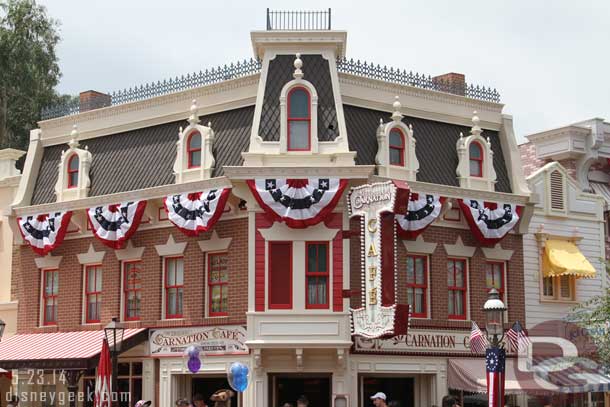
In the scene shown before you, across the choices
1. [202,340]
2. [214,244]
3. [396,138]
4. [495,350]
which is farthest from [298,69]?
[495,350]

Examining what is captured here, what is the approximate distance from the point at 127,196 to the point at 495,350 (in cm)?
1265

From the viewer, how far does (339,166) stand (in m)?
28.3

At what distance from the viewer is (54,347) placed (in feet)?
103

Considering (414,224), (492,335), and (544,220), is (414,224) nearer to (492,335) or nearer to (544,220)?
(544,220)

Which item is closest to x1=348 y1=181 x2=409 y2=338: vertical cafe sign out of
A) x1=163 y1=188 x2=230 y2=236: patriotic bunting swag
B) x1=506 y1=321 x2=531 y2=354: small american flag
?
x1=163 y1=188 x2=230 y2=236: patriotic bunting swag

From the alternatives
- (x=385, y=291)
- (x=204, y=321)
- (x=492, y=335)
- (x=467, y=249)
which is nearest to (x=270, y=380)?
(x=204, y=321)

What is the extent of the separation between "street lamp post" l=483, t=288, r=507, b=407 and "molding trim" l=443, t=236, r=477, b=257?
27.5ft

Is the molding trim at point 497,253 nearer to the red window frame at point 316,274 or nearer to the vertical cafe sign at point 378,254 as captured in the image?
the vertical cafe sign at point 378,254

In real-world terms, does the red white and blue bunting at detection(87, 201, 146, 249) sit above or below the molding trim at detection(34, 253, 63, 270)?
above

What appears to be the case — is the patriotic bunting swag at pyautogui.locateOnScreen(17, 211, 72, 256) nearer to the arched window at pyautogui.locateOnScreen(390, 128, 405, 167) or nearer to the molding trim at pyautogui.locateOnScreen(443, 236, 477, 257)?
the arched window at pyautogui.locateOnScreen(390, 128, 405, 167)

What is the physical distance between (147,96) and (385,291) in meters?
10.0

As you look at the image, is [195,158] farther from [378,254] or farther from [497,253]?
[497,253]

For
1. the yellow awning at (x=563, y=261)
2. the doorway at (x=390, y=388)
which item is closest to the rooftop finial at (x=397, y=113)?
the yellow awning at (x=563, y=261)

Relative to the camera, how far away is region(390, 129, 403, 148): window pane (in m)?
30.6
